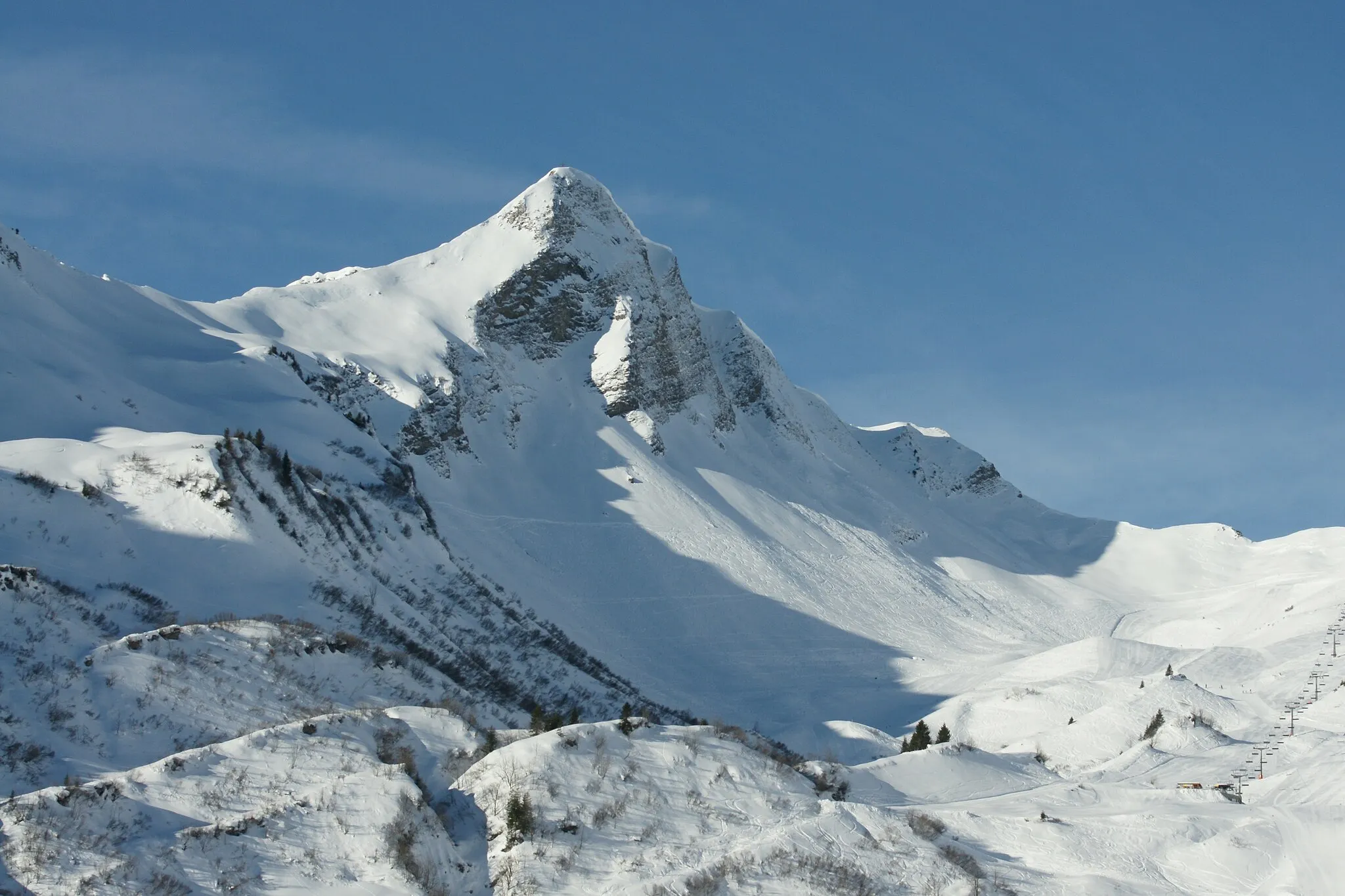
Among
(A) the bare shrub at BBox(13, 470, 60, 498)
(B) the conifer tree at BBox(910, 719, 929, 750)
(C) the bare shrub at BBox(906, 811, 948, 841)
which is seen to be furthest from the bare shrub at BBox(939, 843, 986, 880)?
(A) the bare shrub at BBox(13, 470, 60, 498)

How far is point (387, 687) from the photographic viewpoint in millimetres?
40688

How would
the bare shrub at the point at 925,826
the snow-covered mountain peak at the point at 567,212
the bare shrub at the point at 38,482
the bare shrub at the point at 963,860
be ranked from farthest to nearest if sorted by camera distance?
1. the snow-covered mountain peak at the point at 567,212
2. the bare shrub at the point at 38,482
3. the bare shrub at the point at 925,826
4. the bare shrub at the point at 963,860

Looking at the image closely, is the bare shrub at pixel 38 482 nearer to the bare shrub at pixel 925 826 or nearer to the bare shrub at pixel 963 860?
the bare shrub at pixel 925 826

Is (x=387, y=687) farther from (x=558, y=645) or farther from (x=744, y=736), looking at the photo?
(x=558, y=645)

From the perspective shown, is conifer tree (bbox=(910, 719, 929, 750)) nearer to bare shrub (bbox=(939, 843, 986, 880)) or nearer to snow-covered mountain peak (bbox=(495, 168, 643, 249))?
bare shrub (bbox=(939, 843, 986, 880))

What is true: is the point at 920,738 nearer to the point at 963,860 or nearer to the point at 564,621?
the point at 963,860

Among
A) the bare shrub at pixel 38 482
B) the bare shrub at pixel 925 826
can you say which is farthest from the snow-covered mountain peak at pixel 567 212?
the bare shrub at pixel 925 826

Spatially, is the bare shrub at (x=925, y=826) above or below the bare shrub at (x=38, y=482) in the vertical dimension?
below

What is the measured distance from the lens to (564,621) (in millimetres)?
91375

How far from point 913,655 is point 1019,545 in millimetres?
70264

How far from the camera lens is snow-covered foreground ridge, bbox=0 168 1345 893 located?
24750 millimetres

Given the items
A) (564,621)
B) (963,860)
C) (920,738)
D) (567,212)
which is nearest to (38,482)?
(920,738)

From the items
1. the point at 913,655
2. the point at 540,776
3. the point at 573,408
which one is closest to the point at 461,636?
the point at 540,776

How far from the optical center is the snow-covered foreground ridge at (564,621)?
2475cm
